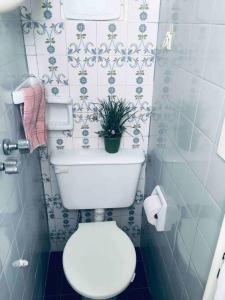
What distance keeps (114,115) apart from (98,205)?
1.83 ft

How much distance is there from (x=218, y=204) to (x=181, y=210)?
308mm

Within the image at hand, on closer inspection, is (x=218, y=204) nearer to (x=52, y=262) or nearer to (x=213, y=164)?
(x=213, y=164)

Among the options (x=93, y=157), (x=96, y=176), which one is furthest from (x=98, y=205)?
(x=93, y=157)

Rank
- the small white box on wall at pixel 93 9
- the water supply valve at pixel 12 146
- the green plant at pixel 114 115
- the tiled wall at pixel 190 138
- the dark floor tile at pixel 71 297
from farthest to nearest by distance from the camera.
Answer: the dark floor tile at pixel 71 297 → the green plant at pixel 114 115 → the small white box on wall at pixel 93 9 → the water supply valve at pixel 12 146 → the tiled wall at pixel 190 138

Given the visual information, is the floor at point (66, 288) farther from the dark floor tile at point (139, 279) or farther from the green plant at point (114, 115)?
the green plant at point (114, 115)

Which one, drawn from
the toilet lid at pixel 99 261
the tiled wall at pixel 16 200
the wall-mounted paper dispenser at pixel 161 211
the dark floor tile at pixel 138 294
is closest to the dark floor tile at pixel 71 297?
the tiled wall at pixel 16 200

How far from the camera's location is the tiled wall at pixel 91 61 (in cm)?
124

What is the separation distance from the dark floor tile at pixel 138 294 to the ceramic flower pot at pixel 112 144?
2.98ft

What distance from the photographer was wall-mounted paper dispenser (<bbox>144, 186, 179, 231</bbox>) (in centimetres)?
111

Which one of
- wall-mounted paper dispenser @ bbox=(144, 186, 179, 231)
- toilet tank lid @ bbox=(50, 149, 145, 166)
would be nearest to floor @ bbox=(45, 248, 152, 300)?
wall-mounted paper dispenser @ bbox=(144, 186, 179, 231)

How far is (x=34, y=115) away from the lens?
45.5 inches

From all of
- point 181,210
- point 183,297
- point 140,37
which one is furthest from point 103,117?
point 183,297

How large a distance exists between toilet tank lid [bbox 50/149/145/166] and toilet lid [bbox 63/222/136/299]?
0.38 metres

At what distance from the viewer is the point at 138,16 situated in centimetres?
125
